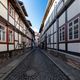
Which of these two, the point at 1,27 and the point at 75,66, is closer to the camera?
the point at 75,66

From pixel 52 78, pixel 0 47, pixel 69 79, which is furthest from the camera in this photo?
pixel 0 47

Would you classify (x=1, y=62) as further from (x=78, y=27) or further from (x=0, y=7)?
(x=78, y=27)

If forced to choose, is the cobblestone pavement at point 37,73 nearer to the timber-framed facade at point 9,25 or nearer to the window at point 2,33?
the timber-framed facade at point 9,25

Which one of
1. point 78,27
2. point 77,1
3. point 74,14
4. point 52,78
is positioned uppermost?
point 77,1

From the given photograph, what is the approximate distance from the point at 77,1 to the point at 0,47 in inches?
252

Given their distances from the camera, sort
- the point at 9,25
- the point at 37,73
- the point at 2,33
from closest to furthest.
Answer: the point at 37,73 → the point at 2,33 → the point at 9,25

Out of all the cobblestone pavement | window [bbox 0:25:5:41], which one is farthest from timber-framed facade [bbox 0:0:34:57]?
the cobblestone pavement

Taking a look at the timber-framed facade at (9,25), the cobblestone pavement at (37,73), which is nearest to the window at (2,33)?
the timber-framed facade at (9,25)

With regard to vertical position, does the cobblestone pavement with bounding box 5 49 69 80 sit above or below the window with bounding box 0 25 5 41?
below

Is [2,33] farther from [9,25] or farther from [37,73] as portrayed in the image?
[37,73]

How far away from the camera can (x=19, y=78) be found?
20.0ft

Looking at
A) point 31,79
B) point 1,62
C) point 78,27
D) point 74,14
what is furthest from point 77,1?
point 1,62

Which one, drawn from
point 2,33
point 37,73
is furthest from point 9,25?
point 37,73

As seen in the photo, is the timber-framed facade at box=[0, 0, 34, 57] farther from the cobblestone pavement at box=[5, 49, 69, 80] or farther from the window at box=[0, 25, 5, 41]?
the cobblestone pavement at box=[5, 49, 69, 80]
